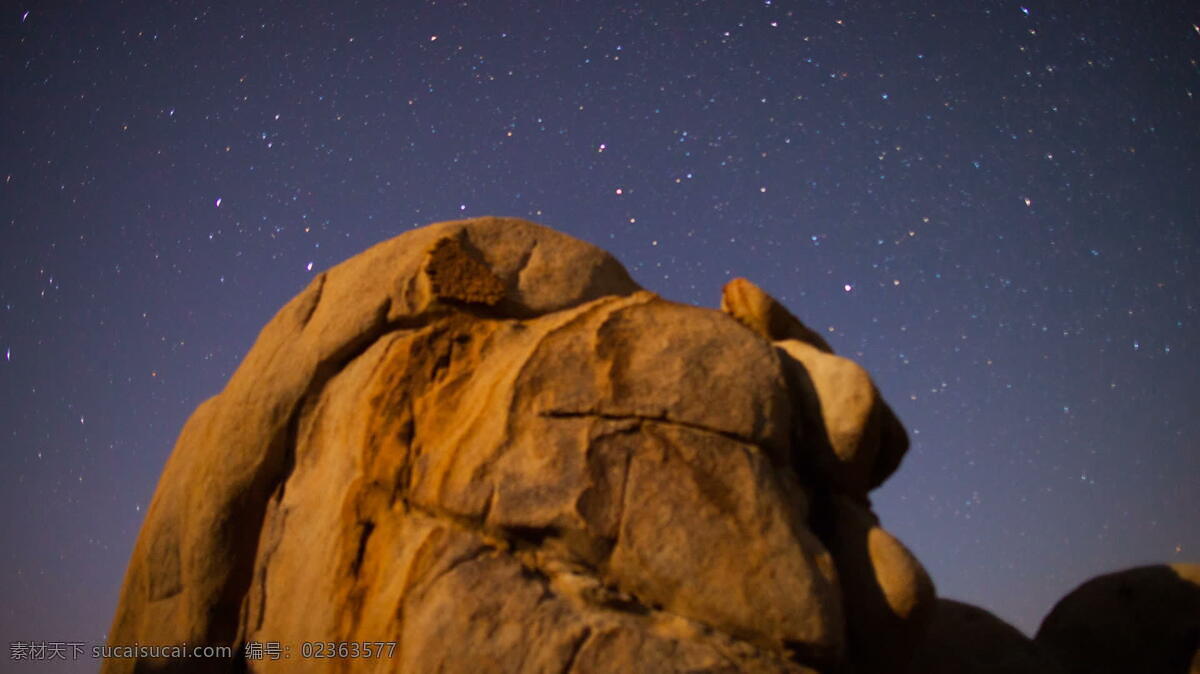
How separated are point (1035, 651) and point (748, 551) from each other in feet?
10.9

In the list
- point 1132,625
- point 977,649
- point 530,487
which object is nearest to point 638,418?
point 530,487

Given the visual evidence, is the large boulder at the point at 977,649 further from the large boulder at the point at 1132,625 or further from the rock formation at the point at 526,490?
the rock formation at the point at 526,490

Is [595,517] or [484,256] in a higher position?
[484,256]

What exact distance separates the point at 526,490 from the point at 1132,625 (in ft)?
15.6

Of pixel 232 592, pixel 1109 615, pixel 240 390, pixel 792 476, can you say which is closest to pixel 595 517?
pixel 792 476

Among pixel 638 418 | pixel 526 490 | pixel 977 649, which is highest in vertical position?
pixel 638 418

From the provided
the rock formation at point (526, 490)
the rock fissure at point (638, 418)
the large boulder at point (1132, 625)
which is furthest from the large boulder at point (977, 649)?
the rock fissure at point (638, 418)

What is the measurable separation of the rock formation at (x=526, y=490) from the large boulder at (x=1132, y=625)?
237cm

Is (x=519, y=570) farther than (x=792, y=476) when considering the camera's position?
No

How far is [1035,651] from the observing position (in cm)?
532

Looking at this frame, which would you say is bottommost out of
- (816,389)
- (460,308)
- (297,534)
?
(297,534)

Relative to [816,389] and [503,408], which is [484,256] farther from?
[816,389]

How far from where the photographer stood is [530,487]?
345cm

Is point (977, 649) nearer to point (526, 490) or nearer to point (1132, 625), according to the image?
point (1132, 625)
